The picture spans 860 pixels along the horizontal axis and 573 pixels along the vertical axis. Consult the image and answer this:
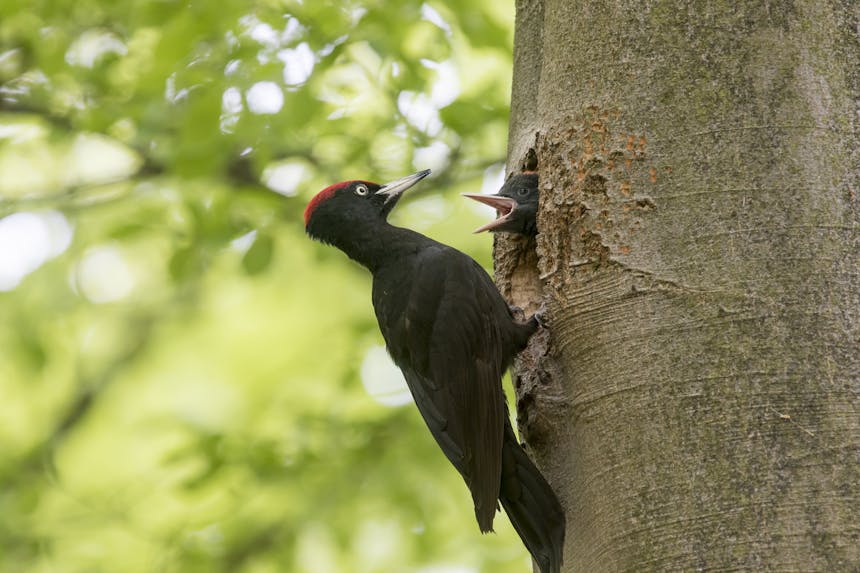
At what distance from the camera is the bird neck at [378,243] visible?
3736 millimetres

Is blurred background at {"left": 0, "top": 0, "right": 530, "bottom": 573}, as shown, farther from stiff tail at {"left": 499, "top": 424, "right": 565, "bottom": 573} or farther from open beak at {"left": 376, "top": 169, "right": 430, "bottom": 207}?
stiff tail at {"left": 499, "top": 424, "right": 565, "bottom": 573}

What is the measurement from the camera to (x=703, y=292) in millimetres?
2193

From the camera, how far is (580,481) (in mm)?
2352

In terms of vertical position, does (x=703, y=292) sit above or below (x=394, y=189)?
below

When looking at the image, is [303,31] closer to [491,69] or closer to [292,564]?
[491,69]

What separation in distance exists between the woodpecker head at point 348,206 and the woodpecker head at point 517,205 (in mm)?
629

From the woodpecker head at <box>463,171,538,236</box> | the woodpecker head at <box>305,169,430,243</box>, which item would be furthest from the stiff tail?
the woodpecker head at <box>305,169,430,243</box>

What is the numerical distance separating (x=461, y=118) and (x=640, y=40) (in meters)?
2.19

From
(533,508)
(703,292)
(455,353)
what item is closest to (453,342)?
(455,353)

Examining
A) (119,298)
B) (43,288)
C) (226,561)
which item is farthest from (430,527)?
(119,298)

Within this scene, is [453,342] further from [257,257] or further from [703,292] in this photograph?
[257,257]

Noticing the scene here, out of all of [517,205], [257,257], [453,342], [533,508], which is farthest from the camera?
[257,257]

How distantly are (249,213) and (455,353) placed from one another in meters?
1.85

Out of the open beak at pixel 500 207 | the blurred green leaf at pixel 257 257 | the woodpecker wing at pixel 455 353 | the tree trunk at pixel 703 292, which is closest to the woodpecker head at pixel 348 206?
the woodpecker wing at pixel 455 353
